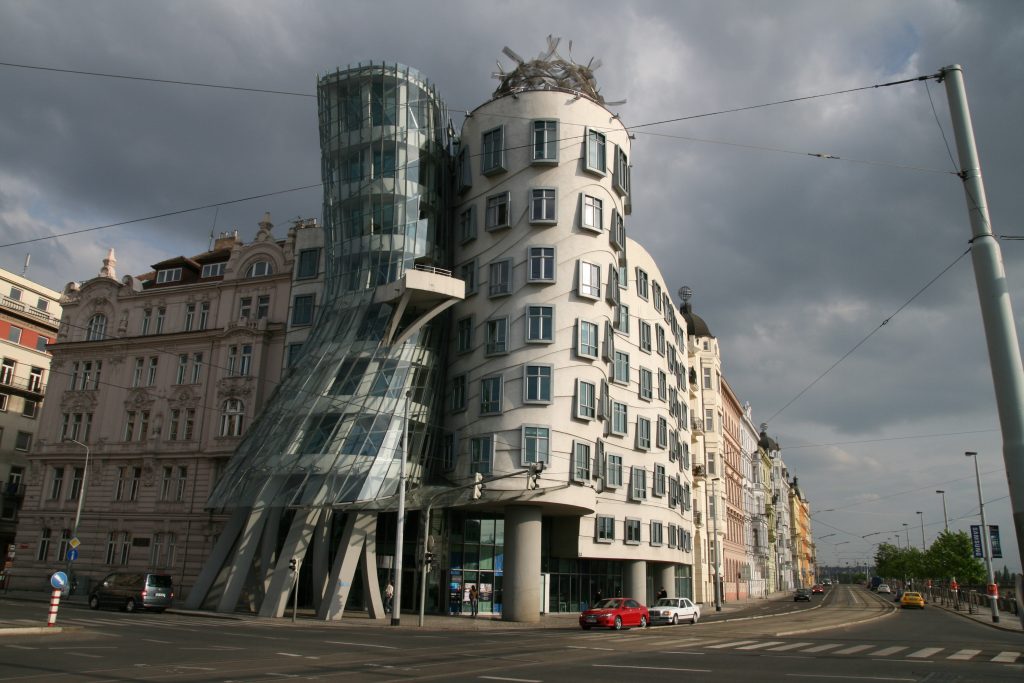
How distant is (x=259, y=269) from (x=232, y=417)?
409 inches

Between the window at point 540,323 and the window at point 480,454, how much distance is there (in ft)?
18.8

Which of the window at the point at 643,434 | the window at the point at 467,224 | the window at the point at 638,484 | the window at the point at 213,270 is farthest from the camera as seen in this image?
the window at the point at 213,270

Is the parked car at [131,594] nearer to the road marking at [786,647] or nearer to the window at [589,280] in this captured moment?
the window at [589,280]

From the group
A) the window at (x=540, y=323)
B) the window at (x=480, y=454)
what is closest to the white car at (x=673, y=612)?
the window at (x=480, y=454)

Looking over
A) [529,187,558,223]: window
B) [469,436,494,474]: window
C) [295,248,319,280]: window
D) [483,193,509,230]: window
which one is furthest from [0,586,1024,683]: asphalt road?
[295,248,319,280]: window

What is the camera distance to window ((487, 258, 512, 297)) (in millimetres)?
41875

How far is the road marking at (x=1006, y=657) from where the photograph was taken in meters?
19.4

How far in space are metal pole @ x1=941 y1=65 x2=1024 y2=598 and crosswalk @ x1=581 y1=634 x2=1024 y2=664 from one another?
1627cm

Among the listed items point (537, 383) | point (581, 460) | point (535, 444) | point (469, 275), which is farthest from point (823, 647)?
point (469, 275)

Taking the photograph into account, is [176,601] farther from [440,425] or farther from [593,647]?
[593,647]

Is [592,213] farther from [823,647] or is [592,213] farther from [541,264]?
[823,647]

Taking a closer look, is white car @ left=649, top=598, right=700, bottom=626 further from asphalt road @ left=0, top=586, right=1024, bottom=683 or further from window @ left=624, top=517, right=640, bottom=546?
asphalt road @ left=0, top=586, right=1024, bottom=683

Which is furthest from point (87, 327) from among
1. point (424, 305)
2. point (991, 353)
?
point (991, 353)

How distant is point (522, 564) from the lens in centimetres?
3812
